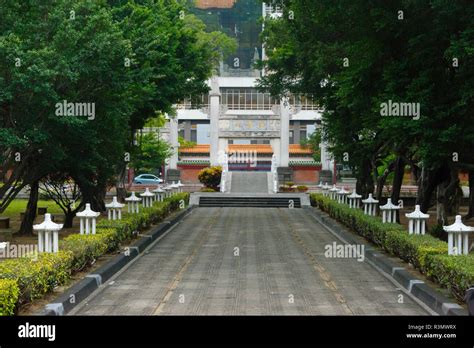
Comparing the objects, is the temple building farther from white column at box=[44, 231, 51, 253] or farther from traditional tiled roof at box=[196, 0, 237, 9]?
white column at box=[44, 231, 51, 253]

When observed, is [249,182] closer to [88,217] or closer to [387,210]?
[387,210]

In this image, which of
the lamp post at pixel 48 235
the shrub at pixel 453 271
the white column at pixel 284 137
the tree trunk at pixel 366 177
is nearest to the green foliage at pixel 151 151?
the white column at pixel 284 137

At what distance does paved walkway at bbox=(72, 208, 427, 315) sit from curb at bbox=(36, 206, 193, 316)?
196 millimetres

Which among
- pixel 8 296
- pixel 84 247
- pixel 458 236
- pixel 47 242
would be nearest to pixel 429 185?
pixel 458 236

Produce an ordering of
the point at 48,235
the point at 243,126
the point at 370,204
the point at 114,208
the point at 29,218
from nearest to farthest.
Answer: the point at 48,235 → the point at 114,208 → the point at 29,218 → the point at 370,204 → the point at 243,126

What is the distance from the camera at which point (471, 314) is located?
8727 mm

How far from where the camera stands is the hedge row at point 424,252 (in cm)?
1120

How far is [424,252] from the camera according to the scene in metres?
13.9

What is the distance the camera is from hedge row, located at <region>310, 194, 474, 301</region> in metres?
11.2

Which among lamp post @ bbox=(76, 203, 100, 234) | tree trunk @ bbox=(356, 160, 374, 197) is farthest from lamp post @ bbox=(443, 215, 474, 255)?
tree trunk @ bbox=(356, 160, 374, 197)

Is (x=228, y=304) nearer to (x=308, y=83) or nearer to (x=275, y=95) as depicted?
(x=308, y=83)

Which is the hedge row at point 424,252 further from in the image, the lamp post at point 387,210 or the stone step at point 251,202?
the stone step at point 251,202

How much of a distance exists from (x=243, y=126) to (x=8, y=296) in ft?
188

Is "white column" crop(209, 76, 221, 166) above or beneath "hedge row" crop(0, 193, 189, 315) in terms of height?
above
